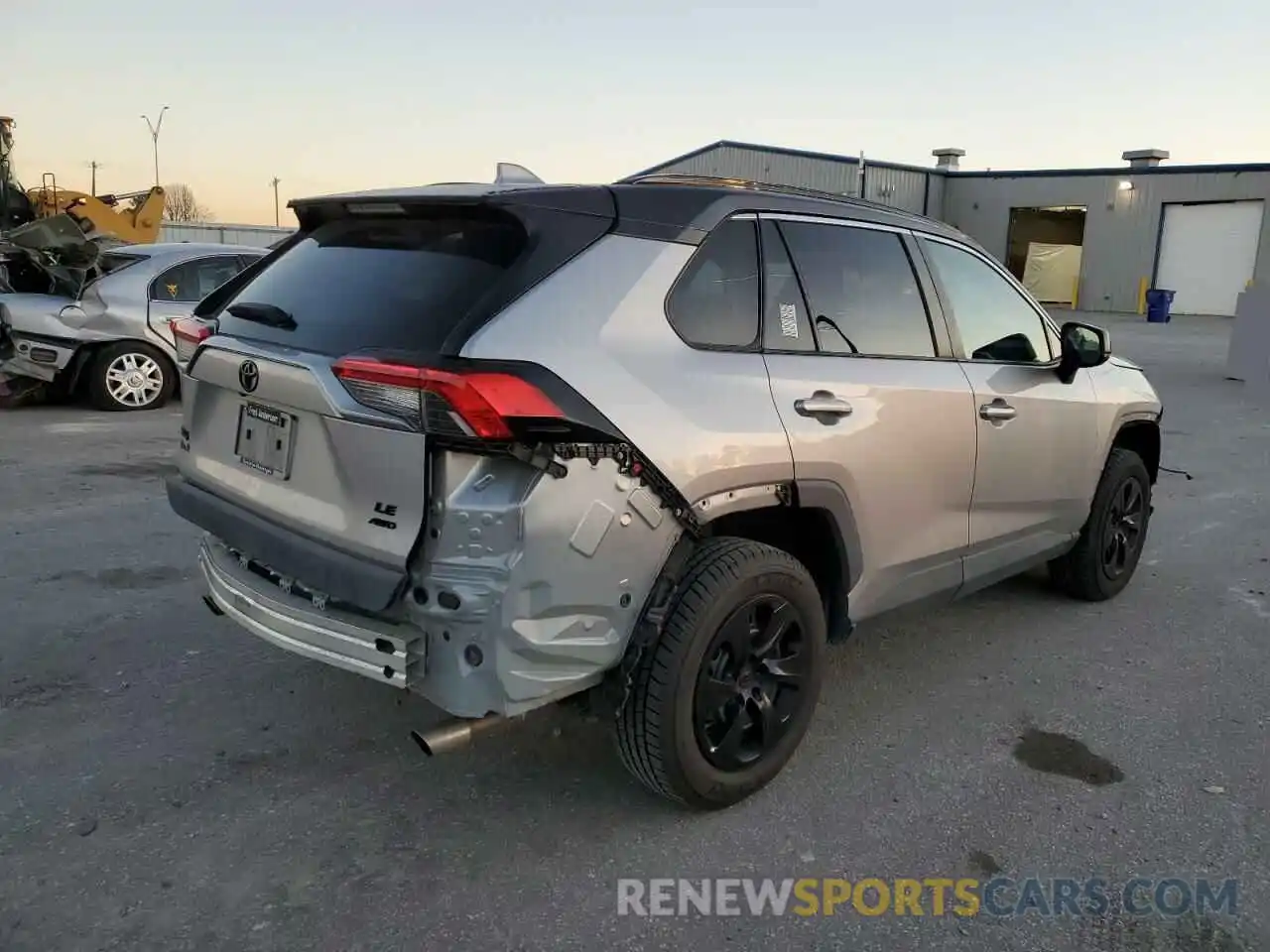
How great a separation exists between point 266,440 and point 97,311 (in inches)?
311

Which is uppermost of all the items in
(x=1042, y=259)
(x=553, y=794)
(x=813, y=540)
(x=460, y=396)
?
(x=1042, y=259)

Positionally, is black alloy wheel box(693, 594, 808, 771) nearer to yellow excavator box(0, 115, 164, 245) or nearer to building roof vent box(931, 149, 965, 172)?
yellow excavator box(0, 115, 164, 245)

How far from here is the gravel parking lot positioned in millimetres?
2549

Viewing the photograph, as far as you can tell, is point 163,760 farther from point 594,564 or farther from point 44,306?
point 44,306

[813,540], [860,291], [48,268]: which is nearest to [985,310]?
[860,291]

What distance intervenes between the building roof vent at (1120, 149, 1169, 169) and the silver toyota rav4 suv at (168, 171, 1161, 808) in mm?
37125

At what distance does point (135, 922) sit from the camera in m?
2.49

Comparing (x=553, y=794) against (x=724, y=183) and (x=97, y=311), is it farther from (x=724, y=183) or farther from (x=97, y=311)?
(x=97, y=311)

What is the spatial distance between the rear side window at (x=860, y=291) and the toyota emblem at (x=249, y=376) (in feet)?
5.57

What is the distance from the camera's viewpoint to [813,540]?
11.0ft

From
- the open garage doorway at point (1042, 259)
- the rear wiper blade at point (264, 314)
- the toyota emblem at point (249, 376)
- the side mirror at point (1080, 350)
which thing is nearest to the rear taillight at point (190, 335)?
the rear wiper blade at point (264, 314)

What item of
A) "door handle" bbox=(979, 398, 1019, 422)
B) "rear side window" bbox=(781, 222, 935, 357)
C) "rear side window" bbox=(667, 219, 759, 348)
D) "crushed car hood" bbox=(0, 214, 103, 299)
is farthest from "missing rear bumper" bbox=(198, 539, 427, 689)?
"crushed car hood" bbox=(0, 214, 103, 299)

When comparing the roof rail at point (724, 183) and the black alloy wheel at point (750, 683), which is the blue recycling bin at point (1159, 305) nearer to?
the roof rail at point (724, 183)

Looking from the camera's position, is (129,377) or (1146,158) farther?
(1146,158)
